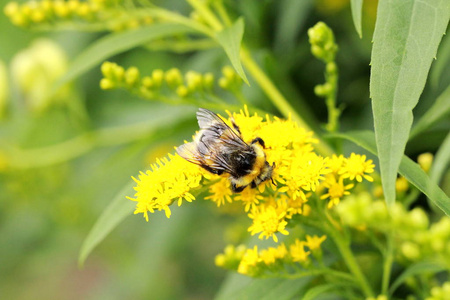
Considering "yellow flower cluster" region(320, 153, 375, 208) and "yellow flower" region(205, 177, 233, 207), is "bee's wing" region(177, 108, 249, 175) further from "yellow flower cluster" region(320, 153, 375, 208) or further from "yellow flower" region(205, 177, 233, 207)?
"yellow flower cluster" region(320, 153, 375, 208)

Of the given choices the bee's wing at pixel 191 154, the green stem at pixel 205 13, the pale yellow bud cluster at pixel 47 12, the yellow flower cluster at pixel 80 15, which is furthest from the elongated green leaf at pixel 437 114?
the pale yellow bud cluster at pixel 47 12

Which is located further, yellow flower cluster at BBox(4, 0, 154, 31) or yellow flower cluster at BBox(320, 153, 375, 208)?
yellow flower cluster at BBox(4, 0, 154, 31)

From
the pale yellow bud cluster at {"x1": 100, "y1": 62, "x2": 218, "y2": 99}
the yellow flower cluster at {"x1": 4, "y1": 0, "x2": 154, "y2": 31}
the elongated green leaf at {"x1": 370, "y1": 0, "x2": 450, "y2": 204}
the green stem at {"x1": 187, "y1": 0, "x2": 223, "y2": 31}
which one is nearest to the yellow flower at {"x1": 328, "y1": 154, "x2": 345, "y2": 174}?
the elongated green leaf at {"x1": 370, "y1": 0, "x2": 450, "y2": 204}

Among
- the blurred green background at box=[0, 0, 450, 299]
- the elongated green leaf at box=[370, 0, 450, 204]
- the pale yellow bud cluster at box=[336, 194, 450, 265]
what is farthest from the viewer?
the blurred green background at box=[0, 0, 450, 299]

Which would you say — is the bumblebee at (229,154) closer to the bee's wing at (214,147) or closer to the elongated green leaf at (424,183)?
the bee's wing at (214,147)

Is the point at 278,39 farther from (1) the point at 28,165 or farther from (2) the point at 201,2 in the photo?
(1) the point at 28,165

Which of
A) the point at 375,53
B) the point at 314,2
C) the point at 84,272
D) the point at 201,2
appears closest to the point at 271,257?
the point at 375,53

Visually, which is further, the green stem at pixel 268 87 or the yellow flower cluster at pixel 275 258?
the green stem at pixel 268 87
